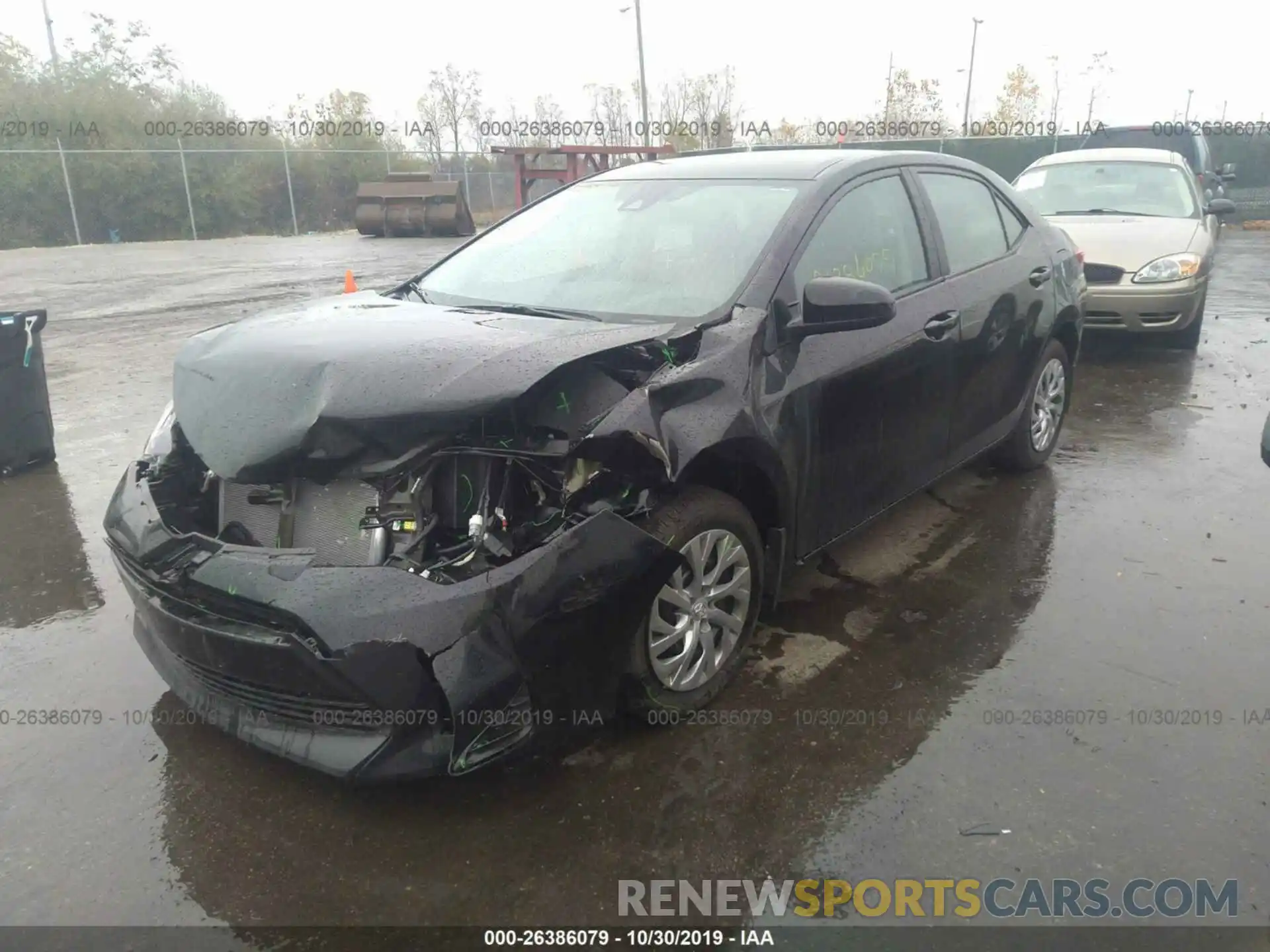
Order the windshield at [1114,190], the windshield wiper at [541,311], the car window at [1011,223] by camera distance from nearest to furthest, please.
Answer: the windshield wiper at [541,311] < the car window at [1011,223] < the windshield at [1114,190]

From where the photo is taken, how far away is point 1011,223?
479 cm

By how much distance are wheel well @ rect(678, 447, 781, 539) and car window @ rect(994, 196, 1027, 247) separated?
2.41 metres

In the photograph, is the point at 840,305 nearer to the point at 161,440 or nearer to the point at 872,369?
the point at 872,369

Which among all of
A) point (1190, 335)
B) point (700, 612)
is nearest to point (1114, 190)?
point (1190, 335)

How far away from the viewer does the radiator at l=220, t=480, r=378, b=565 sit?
258 centimetres

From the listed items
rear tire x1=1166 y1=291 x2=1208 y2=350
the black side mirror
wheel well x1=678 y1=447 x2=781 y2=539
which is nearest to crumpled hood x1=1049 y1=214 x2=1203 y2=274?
rear tire x1=1166 y1=291 x2=1208 y2=350

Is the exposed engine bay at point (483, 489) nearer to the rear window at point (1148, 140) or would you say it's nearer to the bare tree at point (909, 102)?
the rear window at point (1148, 140)

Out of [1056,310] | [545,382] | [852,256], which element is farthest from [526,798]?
[1056,310]

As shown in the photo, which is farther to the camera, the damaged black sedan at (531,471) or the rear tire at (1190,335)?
the rear tire at (1190,335)

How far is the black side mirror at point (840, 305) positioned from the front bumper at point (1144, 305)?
5.31 m

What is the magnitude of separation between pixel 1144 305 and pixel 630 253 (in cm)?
560

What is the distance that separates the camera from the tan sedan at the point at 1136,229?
7.44 m


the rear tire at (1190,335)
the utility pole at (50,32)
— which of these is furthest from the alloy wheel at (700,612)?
the utility pole at (50,32)

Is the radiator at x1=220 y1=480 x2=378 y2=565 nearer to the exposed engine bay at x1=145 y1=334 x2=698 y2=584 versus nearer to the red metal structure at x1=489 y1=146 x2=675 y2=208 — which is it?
the exposed engine bay at x1=145 y1=334 x2=698 y2=584
